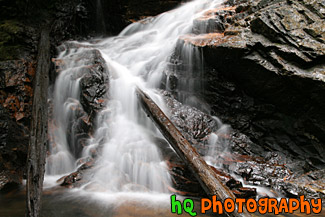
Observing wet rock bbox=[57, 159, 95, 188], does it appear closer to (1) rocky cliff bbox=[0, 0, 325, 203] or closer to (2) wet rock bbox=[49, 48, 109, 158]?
(2) wet rock bbox=[49, 48, 109, 158]

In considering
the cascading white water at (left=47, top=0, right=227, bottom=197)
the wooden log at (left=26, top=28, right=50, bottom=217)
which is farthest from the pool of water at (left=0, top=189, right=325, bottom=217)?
the wooden log at (left=26, top=28, right=50, bottom=217)

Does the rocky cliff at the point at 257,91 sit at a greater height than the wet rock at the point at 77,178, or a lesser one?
greater

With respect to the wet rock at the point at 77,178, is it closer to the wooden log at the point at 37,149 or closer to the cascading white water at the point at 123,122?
the cascading white water at the point at 123,122

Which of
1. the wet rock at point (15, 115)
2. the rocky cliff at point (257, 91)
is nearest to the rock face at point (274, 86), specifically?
the rocky cliff at point (257, 91)

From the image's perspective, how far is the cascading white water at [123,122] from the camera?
485 centimetres

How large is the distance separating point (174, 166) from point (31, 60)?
17.5 feet

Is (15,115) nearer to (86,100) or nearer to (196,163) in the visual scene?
(86,100)

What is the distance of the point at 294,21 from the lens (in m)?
6.16

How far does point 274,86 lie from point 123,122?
166 inches

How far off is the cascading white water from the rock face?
188cm

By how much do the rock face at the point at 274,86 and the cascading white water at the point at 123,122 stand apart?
1880 mm

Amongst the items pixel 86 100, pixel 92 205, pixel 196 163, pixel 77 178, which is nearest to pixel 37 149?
pixel 92 205

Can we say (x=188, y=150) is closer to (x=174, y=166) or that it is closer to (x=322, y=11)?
(x=174, y=166)

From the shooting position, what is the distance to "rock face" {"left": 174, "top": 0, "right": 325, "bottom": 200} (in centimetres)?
548
